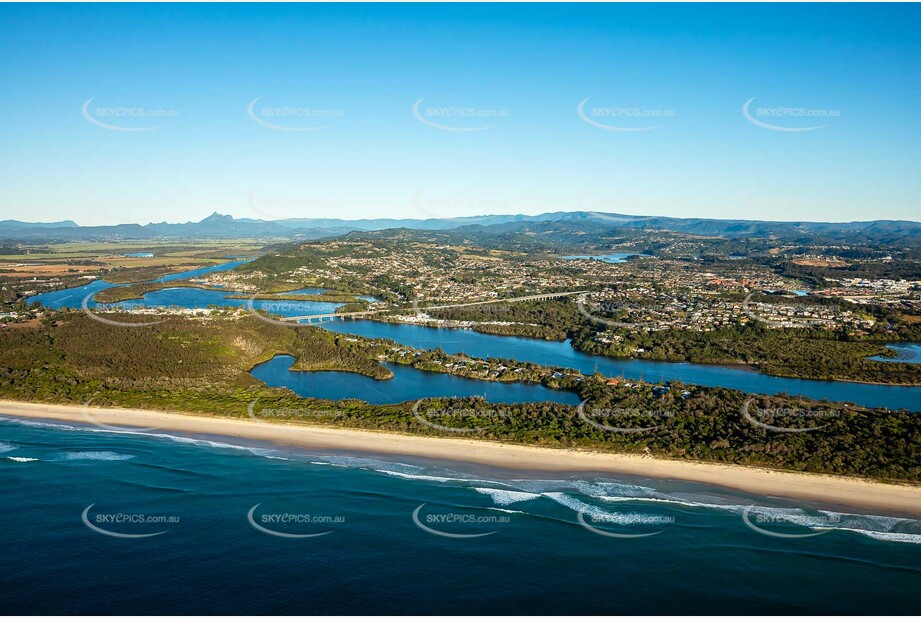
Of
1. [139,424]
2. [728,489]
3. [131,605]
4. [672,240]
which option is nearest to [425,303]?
[139,424]

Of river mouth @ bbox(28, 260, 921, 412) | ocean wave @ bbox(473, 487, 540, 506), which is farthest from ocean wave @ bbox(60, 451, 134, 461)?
ocean wave @ bbox(473, 487, 540, 506)

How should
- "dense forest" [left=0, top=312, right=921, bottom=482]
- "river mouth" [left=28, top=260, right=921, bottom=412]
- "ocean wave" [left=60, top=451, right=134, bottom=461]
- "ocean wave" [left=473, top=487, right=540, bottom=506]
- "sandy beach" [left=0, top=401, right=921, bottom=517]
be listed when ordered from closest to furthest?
1. "ocean wave" [left=473, top=487, right=540, bottom=506]
2. "sandy beach" [left=0, top=401, right=921, bottom=517]
3. "dense forest" [left=0, top=312, right=921, bottom=482]
4. "ocean wave" [left=60, top=451, right=134, bottom=461]
5. "river mouth" [left=28, top=260, right=921, bottom=412]

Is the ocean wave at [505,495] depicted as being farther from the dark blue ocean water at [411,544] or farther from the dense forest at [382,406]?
the dense forest at [382,406]

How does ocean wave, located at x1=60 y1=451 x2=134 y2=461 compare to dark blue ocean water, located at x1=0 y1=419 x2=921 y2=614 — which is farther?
ocean wave, located at x1=60 y1=451 x2=134 y2=461

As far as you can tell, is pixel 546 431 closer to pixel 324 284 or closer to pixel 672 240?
pixel 324 284

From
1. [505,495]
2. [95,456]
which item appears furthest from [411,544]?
[95,456]

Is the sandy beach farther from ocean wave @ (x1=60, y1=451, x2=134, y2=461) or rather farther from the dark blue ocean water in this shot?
ocean wave @ (x1=60, y1=451, x2=134, y2=461)

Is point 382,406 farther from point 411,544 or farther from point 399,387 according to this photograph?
point 411,544

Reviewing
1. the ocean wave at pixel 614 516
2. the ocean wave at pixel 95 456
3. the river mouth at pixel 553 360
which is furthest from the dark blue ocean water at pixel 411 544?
the river mouth at pixel 553 360
